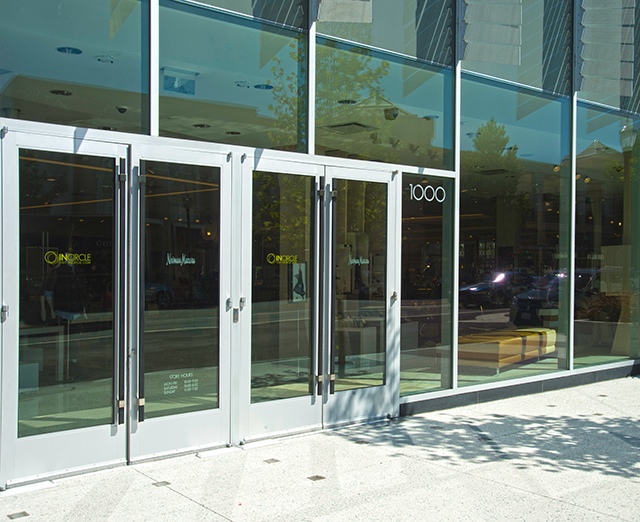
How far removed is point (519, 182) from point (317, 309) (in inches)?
154

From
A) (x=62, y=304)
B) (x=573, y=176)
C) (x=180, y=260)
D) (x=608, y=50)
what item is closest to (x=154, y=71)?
(x=180, y=260)

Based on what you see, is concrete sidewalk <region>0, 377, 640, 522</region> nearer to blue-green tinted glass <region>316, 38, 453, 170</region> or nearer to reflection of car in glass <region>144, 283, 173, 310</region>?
reflection of car in glass <region>144, 283, 173, 310</region>

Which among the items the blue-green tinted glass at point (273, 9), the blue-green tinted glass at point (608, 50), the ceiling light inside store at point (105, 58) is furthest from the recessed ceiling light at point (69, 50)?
the blue-green tinted glass at point (608, 50)

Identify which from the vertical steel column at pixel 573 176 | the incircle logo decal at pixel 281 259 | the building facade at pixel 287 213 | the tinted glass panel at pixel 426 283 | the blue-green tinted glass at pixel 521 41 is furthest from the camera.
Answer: the vertical steel column at pixel 573 176

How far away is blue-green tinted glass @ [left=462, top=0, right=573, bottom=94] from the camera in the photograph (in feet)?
26.1

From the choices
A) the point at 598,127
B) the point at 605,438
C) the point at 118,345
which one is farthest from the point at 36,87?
the point at 598,127

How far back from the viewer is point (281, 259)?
6.39 meters

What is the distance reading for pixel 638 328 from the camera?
412 inches

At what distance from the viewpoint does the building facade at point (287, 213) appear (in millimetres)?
5117

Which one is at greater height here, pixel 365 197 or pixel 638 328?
pixel 365 197

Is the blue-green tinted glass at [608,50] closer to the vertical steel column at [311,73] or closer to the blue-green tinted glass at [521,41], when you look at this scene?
the blue-green tinted glass at [521,41]

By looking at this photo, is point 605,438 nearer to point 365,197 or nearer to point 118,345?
point 365,197

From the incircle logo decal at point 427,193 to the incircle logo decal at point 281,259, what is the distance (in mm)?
1856

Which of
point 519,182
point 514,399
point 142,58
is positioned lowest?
point 514,399
